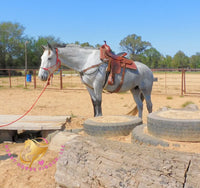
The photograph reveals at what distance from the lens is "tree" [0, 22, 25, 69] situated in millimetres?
41094

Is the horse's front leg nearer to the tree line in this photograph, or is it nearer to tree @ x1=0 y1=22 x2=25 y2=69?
the tree line

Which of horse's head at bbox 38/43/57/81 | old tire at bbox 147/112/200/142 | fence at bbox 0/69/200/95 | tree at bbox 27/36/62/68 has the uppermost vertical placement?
tree at bbox 27/36/62/68

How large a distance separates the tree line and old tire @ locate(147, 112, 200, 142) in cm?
2688

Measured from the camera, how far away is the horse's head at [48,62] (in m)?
4.00

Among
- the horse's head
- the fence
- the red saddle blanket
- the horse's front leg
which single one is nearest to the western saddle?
the red saddle blanket

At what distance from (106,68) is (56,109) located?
4.74 m

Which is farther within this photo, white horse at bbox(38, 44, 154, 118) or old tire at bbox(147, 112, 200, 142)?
white horse at bbox(38, 44, 154, 118)

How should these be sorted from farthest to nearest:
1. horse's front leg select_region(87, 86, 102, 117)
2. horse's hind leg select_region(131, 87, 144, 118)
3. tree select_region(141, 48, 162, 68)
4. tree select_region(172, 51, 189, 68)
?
tree select_region(172, 51, 189, 68), tree select_region(141, 48, 162, 68), horse's hind leg select_region(131, 87, 144, 118), horse's front leg select_region(87, 86, 102, 117)

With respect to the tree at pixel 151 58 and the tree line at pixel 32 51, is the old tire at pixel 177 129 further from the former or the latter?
the tree at pixel 151 58

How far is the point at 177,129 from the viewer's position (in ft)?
8.17

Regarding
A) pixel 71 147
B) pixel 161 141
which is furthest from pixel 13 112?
pixel 161 141

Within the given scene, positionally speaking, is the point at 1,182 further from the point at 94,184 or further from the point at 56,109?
the point at 56,109

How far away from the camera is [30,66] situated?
152ft

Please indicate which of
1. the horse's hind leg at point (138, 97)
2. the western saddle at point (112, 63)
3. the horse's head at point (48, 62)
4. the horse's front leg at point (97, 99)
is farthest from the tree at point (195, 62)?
the horse's head at point (48, 62)
